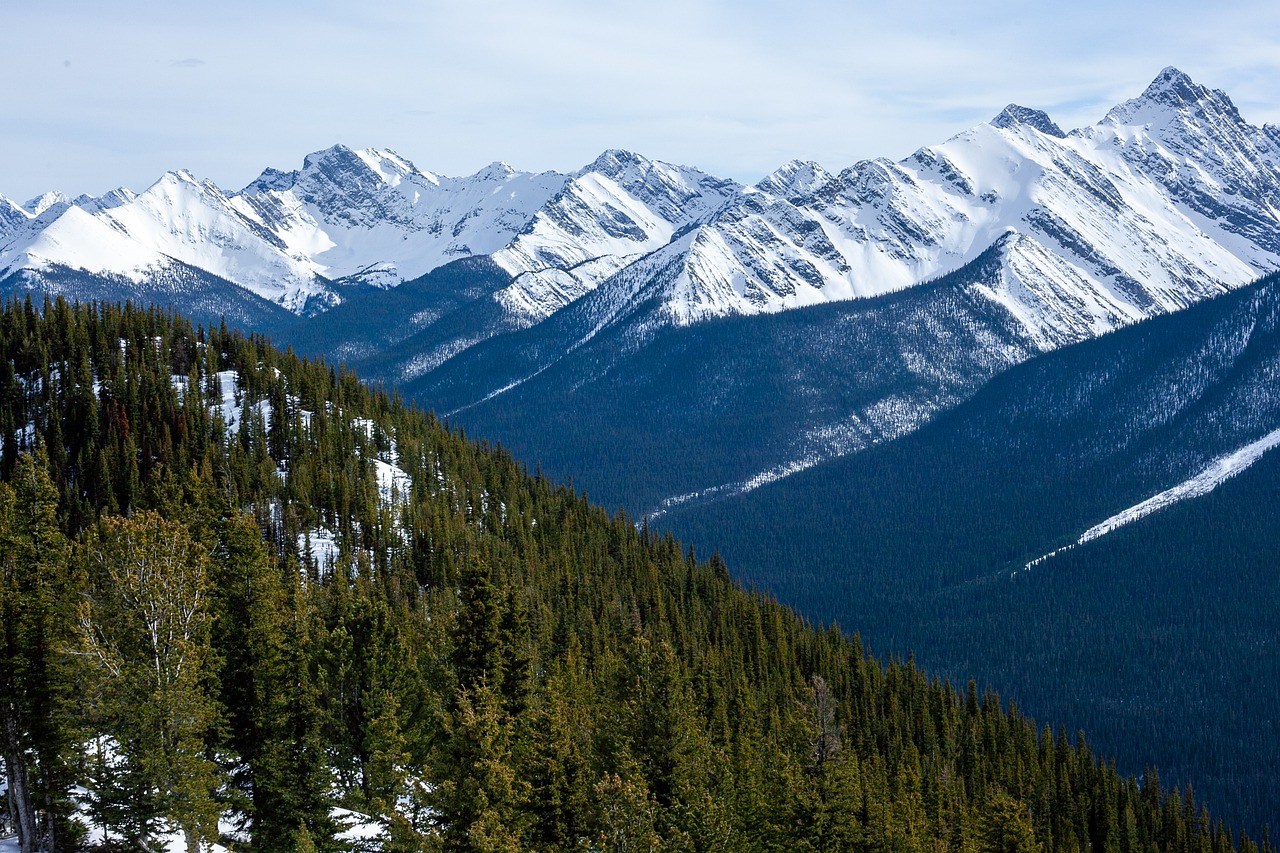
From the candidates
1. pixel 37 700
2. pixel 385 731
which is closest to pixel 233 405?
pixel 37 700

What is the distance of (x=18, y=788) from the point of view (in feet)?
165

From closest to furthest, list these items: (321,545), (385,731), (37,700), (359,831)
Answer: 1. (37,700)
2. (385,731)
3. (359,831)
4. (321,545)

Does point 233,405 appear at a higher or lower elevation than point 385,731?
higher

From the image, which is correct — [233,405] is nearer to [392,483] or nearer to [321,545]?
[392,483]

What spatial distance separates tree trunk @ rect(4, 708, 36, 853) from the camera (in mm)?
49188

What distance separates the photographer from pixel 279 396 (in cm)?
14788

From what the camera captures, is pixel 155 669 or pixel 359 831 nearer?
pixel 155 669

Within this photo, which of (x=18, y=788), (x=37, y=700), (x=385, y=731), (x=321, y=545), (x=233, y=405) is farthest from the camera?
(x=233, y=405)

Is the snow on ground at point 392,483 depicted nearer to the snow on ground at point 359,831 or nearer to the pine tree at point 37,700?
the snow on ground at point 359,831

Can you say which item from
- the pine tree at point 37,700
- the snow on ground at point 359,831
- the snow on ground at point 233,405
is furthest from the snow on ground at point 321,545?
the pine tree at point 37,700

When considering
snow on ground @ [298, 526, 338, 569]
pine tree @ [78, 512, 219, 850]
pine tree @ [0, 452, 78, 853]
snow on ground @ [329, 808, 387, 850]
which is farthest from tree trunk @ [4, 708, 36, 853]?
snow on ground @ [298, 526, 338, 569]

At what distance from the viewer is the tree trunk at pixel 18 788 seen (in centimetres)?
4919

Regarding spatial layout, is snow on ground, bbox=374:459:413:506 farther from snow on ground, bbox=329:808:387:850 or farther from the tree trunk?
the tree trunk

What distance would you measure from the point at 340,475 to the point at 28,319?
166 feet
